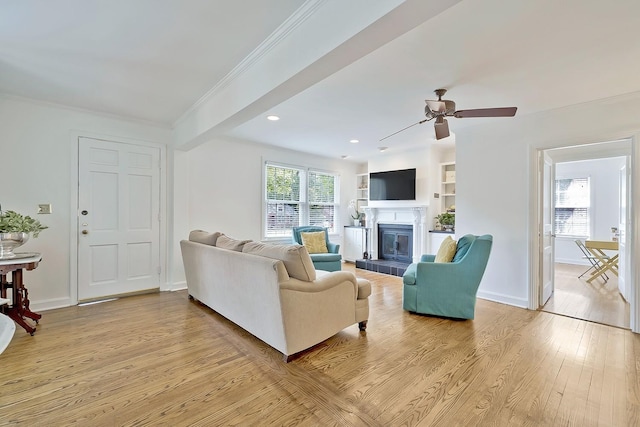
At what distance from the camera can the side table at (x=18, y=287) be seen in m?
2.79

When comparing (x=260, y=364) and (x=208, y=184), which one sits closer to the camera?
(x=260, y=364)

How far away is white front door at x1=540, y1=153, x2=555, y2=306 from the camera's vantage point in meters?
3.80

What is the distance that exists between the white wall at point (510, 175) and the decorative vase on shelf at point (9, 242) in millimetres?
5190

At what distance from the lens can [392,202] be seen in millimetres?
6148

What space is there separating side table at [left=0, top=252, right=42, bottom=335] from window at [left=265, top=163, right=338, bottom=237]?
3255 mm

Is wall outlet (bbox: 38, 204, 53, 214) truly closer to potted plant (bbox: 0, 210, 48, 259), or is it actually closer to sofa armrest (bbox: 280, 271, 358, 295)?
potted plant (bbox: 0, 210, 48, 259)

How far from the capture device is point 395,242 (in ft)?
20.5

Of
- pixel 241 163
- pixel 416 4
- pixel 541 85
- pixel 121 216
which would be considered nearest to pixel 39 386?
pixel 121 216

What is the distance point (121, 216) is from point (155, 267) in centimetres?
86

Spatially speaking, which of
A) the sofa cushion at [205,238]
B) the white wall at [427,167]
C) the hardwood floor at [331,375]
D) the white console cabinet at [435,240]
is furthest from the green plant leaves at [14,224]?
the white console cabinet at [435,240]

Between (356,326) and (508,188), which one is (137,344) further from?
(508,188)

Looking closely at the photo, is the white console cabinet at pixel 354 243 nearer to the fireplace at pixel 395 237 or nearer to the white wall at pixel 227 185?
the fireplace at pixel 395 237

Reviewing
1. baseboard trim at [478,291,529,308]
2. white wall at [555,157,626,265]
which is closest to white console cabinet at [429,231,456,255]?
baseboard trim at [478,291,529,308]

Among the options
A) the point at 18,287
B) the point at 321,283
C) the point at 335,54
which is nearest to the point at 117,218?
the point at 18,287
